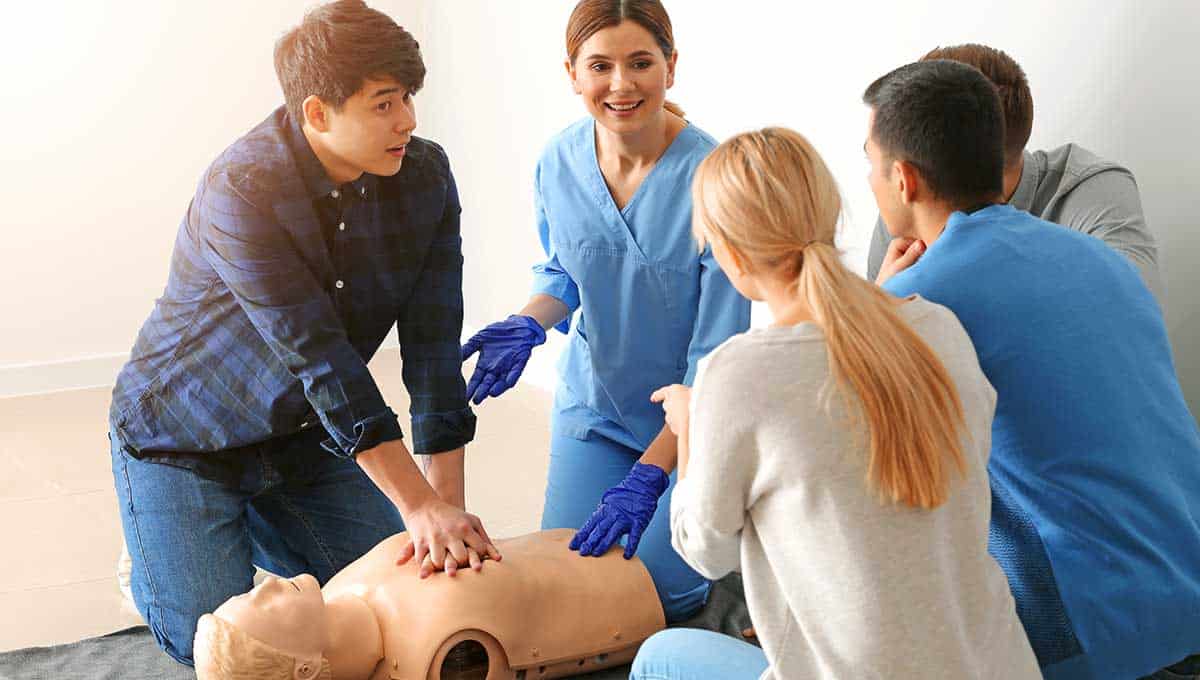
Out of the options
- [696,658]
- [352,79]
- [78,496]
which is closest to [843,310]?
[696,658]

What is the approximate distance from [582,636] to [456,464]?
0.36m

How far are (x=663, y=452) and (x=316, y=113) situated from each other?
775mm

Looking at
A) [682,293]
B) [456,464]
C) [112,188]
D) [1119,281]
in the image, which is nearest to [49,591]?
[456,464]

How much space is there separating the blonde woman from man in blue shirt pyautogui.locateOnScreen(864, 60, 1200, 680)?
13cm

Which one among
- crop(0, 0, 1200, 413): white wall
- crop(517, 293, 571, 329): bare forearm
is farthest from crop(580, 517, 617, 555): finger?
crop(0, 0, 1200, 413): white wall

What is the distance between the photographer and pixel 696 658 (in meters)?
1.69

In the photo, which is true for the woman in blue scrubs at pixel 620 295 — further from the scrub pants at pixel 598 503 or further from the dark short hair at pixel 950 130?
the dark short hair at pixel 950 130

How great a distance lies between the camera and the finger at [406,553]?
2.03 metres

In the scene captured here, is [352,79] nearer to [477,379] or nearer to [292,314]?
[292,314]

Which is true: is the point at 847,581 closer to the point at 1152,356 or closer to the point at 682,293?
the point at 1152,356

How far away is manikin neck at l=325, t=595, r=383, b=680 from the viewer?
1931 millimetres

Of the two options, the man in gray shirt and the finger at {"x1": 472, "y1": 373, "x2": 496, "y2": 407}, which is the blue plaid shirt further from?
the man in gray shirt

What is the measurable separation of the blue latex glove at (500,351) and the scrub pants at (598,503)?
0.77 ft

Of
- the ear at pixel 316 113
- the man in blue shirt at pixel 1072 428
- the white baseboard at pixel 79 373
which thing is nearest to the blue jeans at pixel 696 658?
the man in blue shirt at pixel 1072 428
